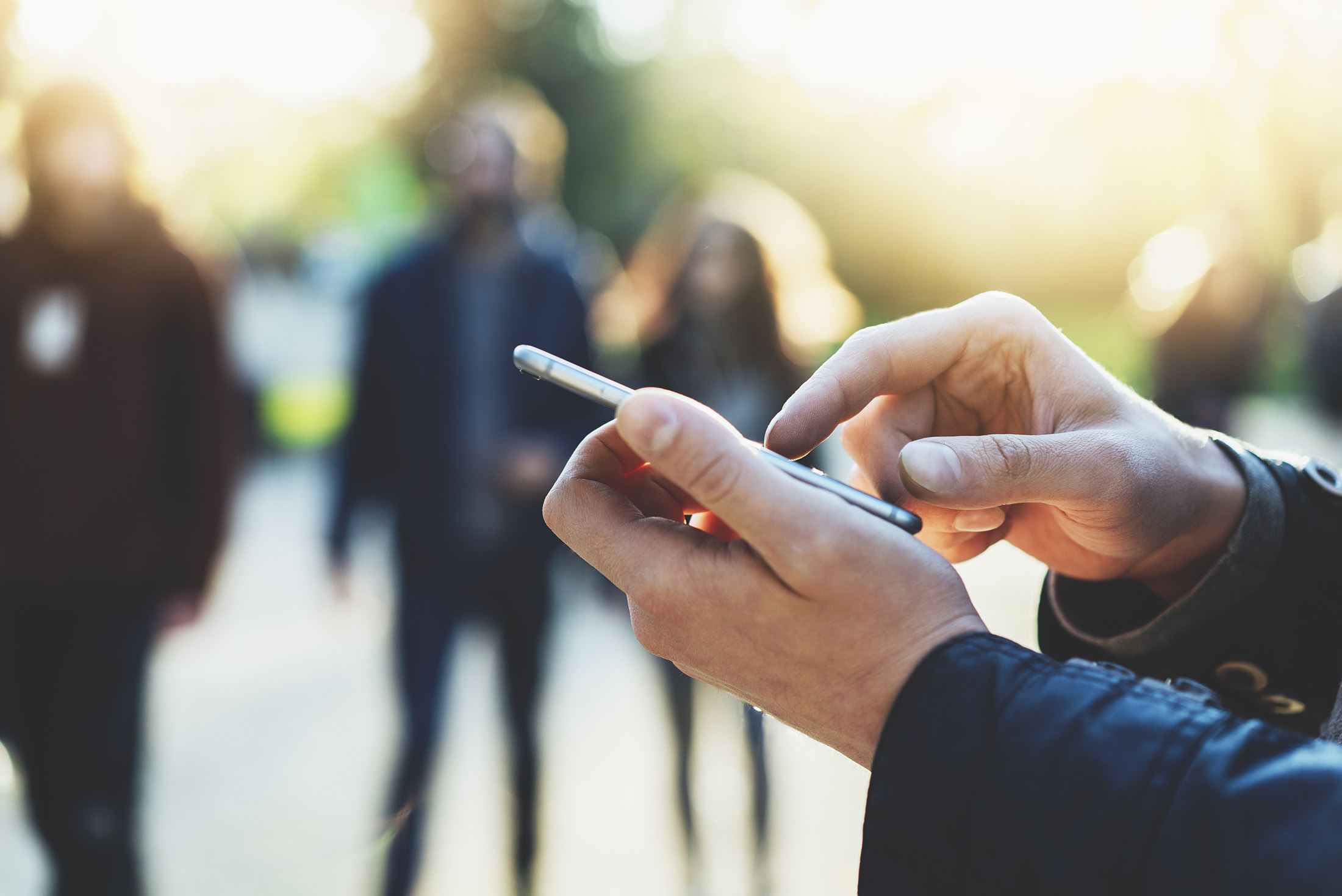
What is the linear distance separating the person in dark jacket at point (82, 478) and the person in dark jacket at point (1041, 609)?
2.08 meters

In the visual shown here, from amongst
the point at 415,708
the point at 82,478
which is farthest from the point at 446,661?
the point at 82,478

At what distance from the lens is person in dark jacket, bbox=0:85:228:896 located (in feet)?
9.28

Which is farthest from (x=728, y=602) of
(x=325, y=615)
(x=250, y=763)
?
(x=325, y=615)

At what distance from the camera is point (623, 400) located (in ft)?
3.73

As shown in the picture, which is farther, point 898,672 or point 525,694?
point 525,694

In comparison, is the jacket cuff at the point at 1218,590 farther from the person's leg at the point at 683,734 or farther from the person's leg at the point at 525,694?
the person's leg at the point at 683,734

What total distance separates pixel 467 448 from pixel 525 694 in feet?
2.68

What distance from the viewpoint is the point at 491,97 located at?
3.73 m

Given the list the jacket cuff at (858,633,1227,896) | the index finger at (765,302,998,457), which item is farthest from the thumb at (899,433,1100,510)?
the jacket cuff at (858,633,1227,896)

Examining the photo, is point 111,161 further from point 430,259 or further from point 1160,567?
point 1160,567

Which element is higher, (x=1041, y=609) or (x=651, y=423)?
(x=651, y=423)

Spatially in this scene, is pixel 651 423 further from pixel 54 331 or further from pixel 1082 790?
pixel 54 331

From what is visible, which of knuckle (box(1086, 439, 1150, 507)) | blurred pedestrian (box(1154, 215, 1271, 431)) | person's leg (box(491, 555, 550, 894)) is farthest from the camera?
blurred pedestrian (box(1154, 215, 1271, 431))

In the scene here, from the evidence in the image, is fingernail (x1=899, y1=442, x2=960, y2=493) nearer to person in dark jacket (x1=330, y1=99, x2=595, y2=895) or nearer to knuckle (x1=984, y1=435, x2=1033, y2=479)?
knuckle (x1=984, y1=435, x2=1033, y2=479)
